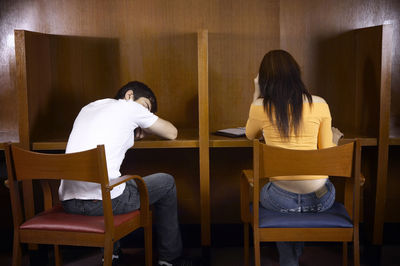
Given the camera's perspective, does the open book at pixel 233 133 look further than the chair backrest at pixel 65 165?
Yes

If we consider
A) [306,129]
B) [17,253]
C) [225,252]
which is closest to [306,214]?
[306,129]

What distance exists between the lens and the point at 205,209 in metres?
2.24

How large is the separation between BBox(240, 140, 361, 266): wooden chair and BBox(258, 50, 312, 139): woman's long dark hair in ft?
0.86

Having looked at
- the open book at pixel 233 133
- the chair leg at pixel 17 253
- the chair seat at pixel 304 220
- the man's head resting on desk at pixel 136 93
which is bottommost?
the chair leg at pixel 17 253

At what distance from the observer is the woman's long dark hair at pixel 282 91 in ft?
5.60

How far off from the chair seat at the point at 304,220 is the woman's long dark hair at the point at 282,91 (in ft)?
1.13

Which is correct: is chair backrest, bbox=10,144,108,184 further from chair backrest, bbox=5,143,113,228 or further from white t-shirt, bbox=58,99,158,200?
white t-shirt, bbox=58,99,158,200

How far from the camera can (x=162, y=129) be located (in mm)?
2057

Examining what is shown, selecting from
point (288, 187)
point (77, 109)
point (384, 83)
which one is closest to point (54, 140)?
point (77, 109)

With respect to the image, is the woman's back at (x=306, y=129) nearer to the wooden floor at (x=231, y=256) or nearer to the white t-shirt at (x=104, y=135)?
the white t-shirt at (x=104, y=135)

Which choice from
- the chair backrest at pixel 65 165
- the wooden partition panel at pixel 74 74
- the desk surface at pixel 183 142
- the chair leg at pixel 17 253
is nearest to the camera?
the chair backrest at pixel 65 165

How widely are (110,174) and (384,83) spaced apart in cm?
156

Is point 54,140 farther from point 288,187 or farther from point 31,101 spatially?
point 288,187

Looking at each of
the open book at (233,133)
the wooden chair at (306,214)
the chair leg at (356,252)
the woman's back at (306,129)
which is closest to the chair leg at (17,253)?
the wooden chair at (306,214)
